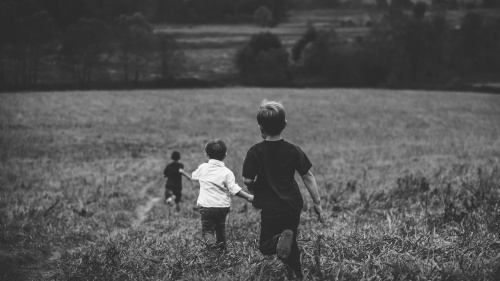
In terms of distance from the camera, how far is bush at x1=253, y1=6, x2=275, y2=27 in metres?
116

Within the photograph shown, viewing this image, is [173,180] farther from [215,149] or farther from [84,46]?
[84,46]

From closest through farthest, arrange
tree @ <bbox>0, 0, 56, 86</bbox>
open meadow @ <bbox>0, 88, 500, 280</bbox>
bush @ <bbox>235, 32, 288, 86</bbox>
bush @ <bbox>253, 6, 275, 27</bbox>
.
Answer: open meadow @ <bbox>0, 88, 500, 280</bbox> < tree @ <bbox>0, 0, 56, 86</bbox> < bush @ <bbox>235, 32, 288, 86</bbox> < bush @ <bbox>253, 6, 275, 27</bbox>

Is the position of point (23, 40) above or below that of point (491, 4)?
below

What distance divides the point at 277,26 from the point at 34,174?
113 m

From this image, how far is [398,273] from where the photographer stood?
159 inches

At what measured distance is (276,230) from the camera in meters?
3.90

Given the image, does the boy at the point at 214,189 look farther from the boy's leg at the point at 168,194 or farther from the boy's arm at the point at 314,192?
the boy's leg at the point at 168,194

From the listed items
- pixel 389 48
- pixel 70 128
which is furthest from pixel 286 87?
pixel 70 128

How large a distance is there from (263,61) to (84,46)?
1202 inches

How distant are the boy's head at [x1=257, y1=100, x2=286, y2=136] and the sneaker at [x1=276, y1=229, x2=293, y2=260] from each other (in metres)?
0.97

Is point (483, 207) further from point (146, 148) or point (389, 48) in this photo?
point (389, 48)

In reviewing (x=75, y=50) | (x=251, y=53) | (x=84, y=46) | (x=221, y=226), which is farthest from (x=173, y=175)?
(x=251, y=53)

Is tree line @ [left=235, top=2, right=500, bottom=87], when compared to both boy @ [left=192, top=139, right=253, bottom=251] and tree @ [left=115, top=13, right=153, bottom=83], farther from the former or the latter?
boy @ [left=192, top=139, right=253, bottom=251]

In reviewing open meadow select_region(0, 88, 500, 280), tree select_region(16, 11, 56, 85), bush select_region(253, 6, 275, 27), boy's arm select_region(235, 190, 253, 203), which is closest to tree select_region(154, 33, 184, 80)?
tree select_region(16, 11, 56, 85)
